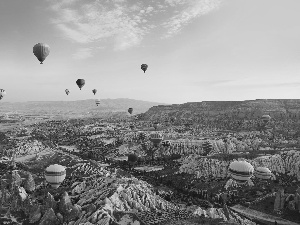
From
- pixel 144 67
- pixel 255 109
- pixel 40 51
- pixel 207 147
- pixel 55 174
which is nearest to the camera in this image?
pixel 40 51

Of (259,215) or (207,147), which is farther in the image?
(207,147)

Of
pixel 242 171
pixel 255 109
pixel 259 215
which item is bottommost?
pixel 259 215

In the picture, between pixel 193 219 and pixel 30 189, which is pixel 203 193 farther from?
pixel 30 189

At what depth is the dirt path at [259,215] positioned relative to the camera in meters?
51.7

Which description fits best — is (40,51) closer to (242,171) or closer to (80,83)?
(80,83)

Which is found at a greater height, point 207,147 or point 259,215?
point 207,147

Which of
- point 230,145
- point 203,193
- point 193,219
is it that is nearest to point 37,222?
point 193,219

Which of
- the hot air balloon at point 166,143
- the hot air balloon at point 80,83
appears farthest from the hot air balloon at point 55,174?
the hot air balloon at point 166,143

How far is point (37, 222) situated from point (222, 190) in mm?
37782

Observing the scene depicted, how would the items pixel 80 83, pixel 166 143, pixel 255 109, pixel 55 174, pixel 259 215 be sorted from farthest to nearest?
pixel 255 109, pixel 166 143, pixel 80 83, pixel 55 174, pixel 259 215

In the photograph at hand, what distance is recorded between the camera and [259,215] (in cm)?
5397

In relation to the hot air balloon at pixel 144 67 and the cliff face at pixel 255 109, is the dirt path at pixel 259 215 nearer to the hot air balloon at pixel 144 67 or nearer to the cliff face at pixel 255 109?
the hot air balloon at pixel 144 67

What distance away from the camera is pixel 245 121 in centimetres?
15750

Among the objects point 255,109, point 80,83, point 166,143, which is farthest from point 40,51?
point 255,109
